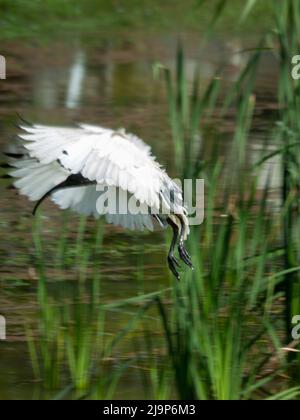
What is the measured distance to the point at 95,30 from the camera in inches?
504

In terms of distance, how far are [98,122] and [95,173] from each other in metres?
5.21

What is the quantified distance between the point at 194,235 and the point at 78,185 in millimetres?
525

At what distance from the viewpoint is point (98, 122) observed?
9156 mm

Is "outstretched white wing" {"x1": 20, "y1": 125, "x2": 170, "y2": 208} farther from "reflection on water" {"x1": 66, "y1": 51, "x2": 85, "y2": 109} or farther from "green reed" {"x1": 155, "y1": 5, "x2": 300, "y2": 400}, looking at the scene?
"reflection on water" {"x1": 66, "y1": 51, "x2": 85, "y2": 109}

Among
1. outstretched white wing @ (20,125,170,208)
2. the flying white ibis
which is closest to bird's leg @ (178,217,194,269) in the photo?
the flying white ibis

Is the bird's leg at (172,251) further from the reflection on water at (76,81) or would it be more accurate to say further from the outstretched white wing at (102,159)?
the reflection on water at (76,81)

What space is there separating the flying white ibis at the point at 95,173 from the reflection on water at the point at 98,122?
286 millimetres

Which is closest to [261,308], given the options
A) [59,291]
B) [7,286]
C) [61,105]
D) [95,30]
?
[59,291]

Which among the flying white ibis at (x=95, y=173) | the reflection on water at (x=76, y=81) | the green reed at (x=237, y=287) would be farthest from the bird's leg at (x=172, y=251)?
the reflection on water at (x=76, y=81)

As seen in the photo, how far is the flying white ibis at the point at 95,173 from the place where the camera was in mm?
3992

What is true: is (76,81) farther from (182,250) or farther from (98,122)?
(182,250)

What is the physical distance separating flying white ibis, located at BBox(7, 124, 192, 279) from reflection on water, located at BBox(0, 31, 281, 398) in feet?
0.94

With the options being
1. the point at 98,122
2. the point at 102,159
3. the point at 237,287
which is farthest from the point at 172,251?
the point at 98,122

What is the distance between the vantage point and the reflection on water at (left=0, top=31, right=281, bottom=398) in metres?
5.34
